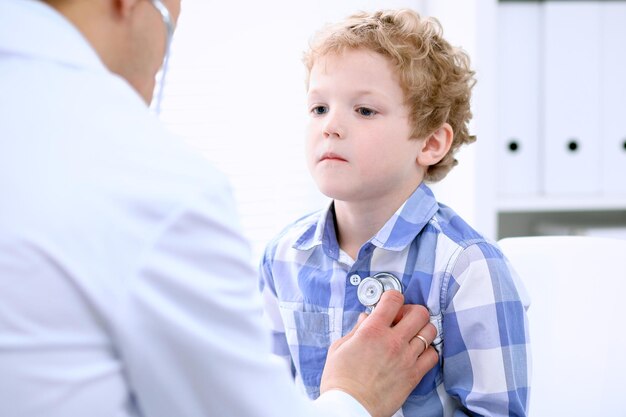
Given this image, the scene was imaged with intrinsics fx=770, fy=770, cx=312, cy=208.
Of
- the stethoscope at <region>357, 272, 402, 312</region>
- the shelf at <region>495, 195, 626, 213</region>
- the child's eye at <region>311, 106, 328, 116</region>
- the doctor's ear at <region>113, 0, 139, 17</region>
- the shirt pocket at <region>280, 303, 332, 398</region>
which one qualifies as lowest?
the shirt pocket at <region>280, 303, 332, 398</region>

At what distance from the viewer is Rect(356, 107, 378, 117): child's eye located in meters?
1.12

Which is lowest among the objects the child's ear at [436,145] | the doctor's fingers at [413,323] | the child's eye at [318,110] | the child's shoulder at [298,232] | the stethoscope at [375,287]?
the doctor's fingers at [413,323]

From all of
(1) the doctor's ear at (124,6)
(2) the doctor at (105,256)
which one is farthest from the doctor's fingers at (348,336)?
(1) the doctor's ear at (124,6)

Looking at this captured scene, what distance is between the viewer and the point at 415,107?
1150 mm

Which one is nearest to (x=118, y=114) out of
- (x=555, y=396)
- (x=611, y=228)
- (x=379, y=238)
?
(x=379, y=238)

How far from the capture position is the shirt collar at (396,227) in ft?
3.69

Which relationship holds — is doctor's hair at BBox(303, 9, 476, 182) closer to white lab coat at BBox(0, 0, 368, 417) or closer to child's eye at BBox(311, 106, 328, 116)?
child's eye at BBox(311, 106, 328, 116)

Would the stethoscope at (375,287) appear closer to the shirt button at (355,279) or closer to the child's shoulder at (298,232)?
the shirt button at (355,279)

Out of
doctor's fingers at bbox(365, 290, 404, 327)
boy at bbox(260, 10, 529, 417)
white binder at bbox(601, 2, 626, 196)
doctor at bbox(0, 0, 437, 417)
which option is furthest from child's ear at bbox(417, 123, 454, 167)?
→ white binder at bbox(601, 2, 626, 196)

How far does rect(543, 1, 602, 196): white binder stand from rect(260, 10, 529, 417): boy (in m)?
0.71

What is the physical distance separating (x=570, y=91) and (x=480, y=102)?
0.78 feet

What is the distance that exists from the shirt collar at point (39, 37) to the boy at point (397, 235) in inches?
20.0

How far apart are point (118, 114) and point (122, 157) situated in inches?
1.8

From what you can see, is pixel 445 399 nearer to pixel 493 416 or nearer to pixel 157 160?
pixel 493 416
